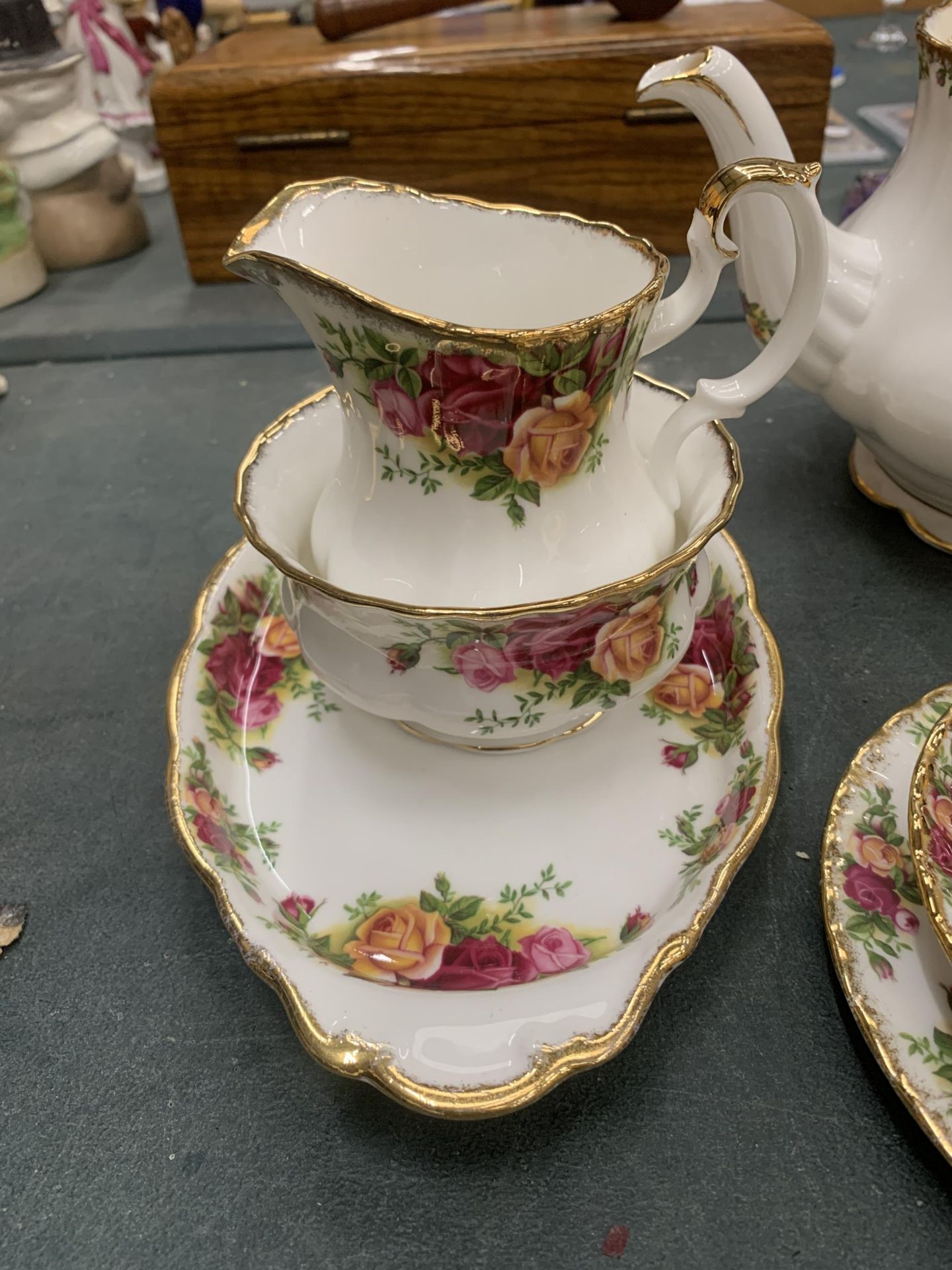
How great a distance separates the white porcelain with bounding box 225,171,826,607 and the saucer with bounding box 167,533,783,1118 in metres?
0.12

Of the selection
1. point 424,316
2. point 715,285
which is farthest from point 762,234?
point 424,316

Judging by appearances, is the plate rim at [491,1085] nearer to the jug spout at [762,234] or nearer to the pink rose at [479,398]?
the pink rose at [479,398]

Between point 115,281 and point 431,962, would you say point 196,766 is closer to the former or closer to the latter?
point 431,962

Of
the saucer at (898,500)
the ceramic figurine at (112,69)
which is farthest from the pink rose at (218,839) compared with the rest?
the ceramic figurine at (112,69)

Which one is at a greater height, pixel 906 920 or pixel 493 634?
pixel 493 634

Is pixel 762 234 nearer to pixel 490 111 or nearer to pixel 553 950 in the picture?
pixel 553 950

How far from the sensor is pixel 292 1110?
40 cm

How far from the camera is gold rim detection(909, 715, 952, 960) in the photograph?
1.20 feet

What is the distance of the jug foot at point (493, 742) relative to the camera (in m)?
0.52

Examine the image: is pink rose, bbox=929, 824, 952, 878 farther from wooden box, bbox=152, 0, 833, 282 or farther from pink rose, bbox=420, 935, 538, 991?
wooden box, bbox=152, 0, 833, 282

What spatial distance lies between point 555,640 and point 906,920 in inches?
8.6

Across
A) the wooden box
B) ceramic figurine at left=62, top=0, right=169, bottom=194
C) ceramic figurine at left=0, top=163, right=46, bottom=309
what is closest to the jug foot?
the wooden box

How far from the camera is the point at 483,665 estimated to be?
0.44 m

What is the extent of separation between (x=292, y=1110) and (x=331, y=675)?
0.22 meters
